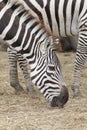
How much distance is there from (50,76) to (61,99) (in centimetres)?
38

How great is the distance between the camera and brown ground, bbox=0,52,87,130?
6531 millimetres

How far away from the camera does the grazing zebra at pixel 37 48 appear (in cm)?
709

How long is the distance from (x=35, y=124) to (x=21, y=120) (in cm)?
25

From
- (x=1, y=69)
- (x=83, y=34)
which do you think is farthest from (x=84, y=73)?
(x=83, y=34)

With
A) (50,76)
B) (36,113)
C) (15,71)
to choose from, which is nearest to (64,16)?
(15,71)

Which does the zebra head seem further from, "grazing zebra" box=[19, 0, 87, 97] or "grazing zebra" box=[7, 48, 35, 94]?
"grazing zebra" box=[7, 48, 35, 94]

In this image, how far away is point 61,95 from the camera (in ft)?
23.0

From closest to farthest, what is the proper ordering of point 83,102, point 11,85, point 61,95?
point 61,95 → point 83,102 → point 11,85

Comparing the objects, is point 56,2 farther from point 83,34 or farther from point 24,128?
point 24,128

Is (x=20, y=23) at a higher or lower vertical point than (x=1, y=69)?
higher

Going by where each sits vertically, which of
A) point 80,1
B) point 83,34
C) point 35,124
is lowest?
point 35,124

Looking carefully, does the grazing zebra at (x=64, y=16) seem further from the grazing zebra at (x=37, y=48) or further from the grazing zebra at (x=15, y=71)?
the grazing zebra at (x=37, y=48)

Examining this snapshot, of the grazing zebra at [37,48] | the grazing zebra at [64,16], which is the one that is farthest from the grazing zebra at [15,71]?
the grazing zebra at [37,48]

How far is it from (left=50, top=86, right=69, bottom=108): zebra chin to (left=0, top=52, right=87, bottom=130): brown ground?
0.11m
